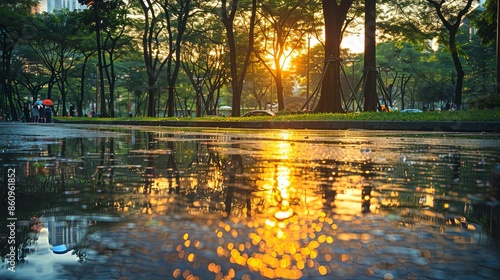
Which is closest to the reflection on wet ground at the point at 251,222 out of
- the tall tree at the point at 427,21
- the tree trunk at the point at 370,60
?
the tree trunk at the point at 370,60

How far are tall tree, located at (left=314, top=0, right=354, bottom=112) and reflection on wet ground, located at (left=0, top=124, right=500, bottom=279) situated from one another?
62.3ft

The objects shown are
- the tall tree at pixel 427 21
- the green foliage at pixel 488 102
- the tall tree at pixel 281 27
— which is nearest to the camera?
the green foliage at pixel 488 102

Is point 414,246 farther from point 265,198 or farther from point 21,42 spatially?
point 21,42

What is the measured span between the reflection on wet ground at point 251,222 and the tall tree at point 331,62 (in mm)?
18999

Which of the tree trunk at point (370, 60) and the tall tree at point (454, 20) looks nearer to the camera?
the tree trunk at point (370, 60)

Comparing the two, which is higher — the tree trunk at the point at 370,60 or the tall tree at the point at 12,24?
the tall tree at the point at 12,24

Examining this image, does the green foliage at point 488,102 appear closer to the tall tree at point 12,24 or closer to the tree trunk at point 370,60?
the tree trunk at point 370,60

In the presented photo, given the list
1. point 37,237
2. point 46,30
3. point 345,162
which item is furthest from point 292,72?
point 37,237

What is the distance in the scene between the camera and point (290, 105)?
107m

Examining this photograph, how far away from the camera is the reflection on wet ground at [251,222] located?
2.68m

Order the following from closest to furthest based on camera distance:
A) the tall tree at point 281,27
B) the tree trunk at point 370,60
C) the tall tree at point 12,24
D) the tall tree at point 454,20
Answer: the tree trunk at point 370,60 → the tall tree at point 454,20 → the tall tree at point 281,27 → the tall tree at point 12,24

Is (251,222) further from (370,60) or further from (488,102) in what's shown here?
(370,60)

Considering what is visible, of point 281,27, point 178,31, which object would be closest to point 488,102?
point 178,31

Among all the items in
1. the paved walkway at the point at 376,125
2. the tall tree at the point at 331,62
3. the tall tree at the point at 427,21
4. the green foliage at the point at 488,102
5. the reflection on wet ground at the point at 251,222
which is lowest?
the reflection on wet ground at the point at 251,222
